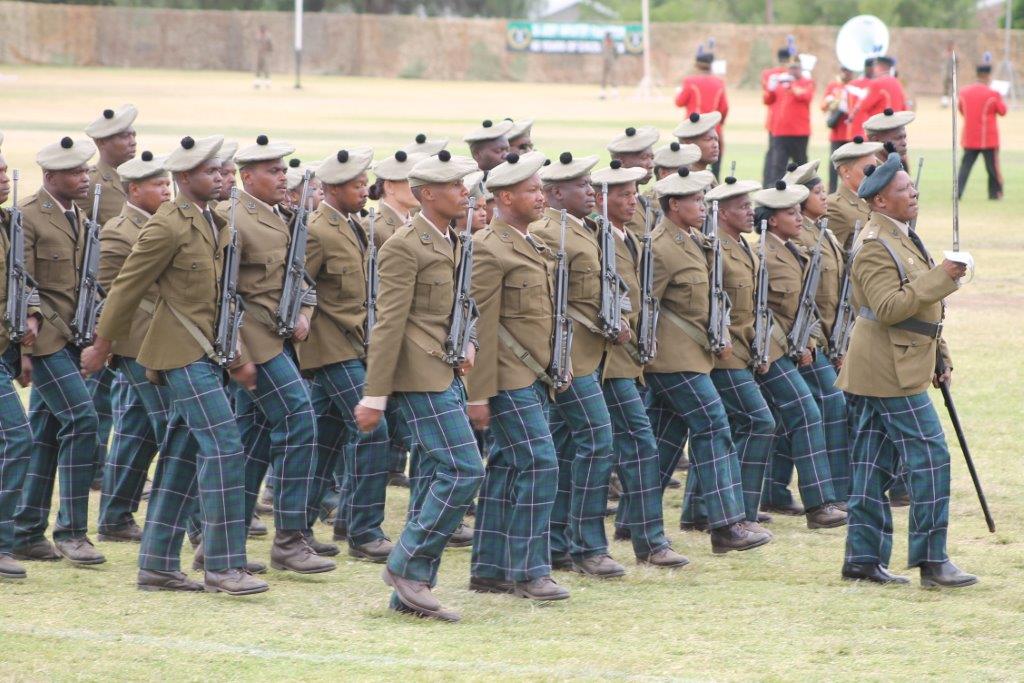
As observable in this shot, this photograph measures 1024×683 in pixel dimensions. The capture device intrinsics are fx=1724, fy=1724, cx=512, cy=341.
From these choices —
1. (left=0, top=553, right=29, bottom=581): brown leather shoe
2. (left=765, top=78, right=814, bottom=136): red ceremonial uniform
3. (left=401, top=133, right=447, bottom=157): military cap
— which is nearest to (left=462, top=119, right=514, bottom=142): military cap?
(left=401, top=133, right=447, bottom=157): military cap

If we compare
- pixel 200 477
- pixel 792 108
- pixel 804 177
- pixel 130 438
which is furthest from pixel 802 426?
pixel 792 108

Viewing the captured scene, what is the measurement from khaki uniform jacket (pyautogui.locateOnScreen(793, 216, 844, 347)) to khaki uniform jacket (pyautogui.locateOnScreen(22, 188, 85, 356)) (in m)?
3.81

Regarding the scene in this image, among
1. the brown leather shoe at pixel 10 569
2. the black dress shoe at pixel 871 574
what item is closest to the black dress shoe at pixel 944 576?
the black dress shoe at pixel 871 574

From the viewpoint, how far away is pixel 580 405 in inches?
302

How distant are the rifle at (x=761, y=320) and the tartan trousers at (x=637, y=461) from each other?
863 mm

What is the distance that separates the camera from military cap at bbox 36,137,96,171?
8188 millimetres

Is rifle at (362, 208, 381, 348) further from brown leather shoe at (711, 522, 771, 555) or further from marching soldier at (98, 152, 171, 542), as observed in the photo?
brown leather shoe at (711, 522, 771, 555)

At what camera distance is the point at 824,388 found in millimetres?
9320

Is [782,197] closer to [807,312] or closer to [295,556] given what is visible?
[807,312]

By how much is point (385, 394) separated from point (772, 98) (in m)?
16.1

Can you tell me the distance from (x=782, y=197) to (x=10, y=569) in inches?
170

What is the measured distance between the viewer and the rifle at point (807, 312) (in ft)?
29.5

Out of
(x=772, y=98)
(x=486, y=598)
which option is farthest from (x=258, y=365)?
(x=772, y=98)

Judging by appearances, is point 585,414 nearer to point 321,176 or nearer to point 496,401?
point 496,401
